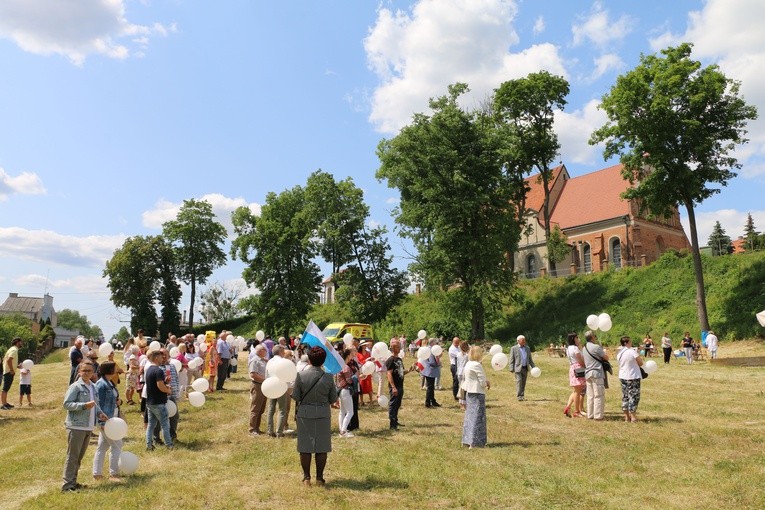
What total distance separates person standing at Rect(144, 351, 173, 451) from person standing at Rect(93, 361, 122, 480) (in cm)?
105

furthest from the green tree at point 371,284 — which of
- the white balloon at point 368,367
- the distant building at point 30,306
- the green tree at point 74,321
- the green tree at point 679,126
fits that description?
the green tree at point 74,321

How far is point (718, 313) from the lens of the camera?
33.4m

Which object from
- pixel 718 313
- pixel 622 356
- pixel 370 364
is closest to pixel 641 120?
pixel 718 313

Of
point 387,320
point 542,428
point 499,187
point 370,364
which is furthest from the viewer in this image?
point 387,320

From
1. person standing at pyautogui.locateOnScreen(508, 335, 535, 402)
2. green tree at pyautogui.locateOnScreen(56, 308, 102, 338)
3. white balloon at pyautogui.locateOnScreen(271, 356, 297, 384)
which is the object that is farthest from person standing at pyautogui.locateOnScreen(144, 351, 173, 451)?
green tree at pyautogui.locateOnScreen(56, 308, 102, 338)

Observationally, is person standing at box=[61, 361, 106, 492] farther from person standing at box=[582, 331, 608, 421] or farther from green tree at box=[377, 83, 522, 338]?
green tree at box=[377, 83, 522, 338]

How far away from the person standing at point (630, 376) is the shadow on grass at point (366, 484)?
6.82 metres

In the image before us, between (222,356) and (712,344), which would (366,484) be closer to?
(222,356)

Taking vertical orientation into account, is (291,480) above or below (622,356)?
below

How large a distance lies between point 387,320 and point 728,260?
24.1 metres

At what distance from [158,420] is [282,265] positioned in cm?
4352

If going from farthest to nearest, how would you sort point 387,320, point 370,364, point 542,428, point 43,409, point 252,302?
1. point 252,302
2. point 387,320
3. point 43,409
4. point 370,364
5. point 542,428

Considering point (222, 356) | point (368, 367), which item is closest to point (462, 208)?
point (222, 356)

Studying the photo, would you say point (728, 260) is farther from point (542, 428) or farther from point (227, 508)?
point (227, 508)
